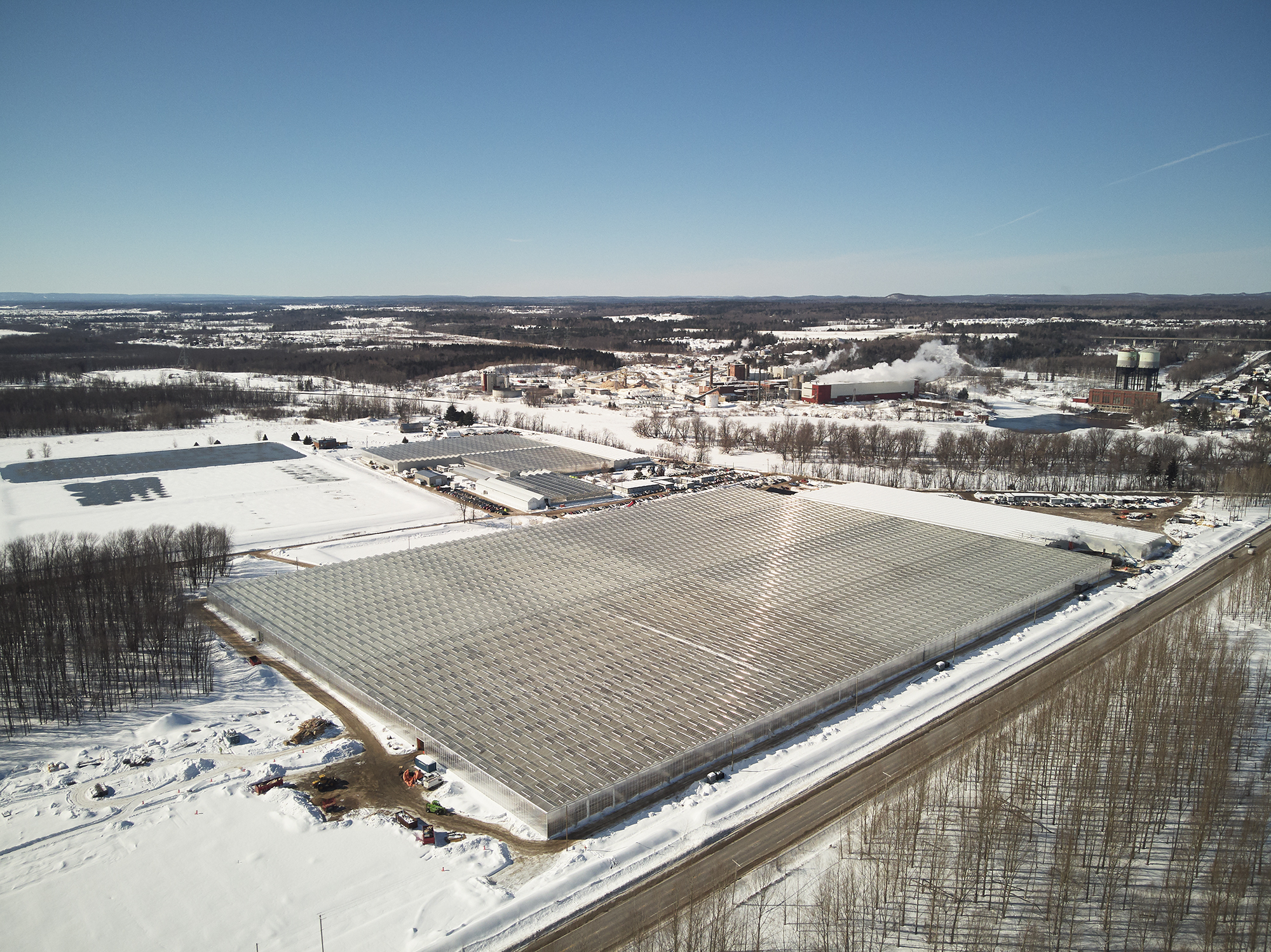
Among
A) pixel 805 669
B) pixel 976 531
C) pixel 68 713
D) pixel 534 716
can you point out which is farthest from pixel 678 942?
pixel 976 531

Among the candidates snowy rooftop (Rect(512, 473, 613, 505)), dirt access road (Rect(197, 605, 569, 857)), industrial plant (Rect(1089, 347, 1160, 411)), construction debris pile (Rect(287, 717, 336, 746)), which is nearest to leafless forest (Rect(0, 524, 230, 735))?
construction debris pile (Rect(287, 717, 336, 746))

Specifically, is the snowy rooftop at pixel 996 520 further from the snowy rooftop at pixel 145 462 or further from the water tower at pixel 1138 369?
the water tower at pixel 1138 369

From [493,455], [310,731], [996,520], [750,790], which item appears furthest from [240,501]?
[996,520]

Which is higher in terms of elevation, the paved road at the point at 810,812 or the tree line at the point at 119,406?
the tree line at the point at 119,406

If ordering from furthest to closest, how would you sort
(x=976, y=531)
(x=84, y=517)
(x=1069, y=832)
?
(x=84, y=517), (x=976, y=531), (x=1069, y=832)

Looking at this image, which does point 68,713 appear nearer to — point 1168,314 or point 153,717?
point 153,717

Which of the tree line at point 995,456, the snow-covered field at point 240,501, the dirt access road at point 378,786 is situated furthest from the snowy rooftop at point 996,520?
the dirt access road at point 378,786
